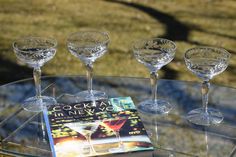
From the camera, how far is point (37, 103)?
202 centimetres

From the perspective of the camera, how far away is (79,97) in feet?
6.78

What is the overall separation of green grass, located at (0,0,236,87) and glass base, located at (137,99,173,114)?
137 cm

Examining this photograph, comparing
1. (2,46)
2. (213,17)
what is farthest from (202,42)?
(2,46)

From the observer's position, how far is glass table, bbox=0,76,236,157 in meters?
1.75

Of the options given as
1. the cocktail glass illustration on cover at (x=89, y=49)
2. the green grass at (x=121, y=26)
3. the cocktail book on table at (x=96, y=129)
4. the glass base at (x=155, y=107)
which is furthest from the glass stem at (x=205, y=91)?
the green grass at (x=121, y=26)

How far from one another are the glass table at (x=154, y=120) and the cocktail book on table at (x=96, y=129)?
64 mm

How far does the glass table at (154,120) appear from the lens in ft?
5.73

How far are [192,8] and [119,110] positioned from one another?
2932mm

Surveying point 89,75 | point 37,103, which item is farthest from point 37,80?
point 89,75

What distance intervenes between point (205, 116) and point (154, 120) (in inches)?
7.0

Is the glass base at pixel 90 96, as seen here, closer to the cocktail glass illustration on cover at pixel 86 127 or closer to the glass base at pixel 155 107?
the glass base at pixel 155 107

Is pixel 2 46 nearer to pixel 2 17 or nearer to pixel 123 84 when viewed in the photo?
pixel 2 17

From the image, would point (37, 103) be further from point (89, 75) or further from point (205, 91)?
point (205, 91)

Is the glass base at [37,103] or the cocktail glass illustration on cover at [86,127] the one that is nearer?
the cocktail glass illustration on cover at [86,127]
